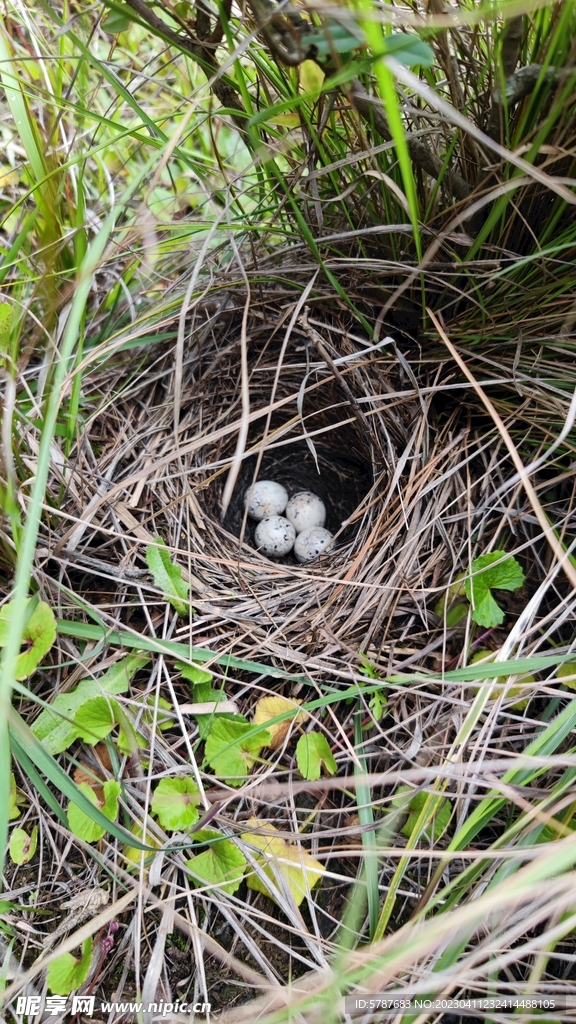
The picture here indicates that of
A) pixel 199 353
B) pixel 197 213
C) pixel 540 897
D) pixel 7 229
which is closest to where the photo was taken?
pixel 540 897

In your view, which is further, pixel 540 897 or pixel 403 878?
pixel 403 878

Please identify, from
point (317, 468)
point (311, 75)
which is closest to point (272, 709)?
point (317, 468)

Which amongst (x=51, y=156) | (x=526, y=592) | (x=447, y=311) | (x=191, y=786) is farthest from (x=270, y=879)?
(x=51, y=156)

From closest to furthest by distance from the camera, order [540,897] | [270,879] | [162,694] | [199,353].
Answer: [540,897] → [270,879] → [162,694] → [199,353]

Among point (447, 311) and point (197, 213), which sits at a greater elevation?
point (197, 213)

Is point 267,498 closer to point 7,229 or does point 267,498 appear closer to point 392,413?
point 392,413

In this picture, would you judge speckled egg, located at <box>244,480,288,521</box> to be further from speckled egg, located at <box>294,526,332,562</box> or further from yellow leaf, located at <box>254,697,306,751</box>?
yellow leaf, located at <box>254,697,306,751</box>
